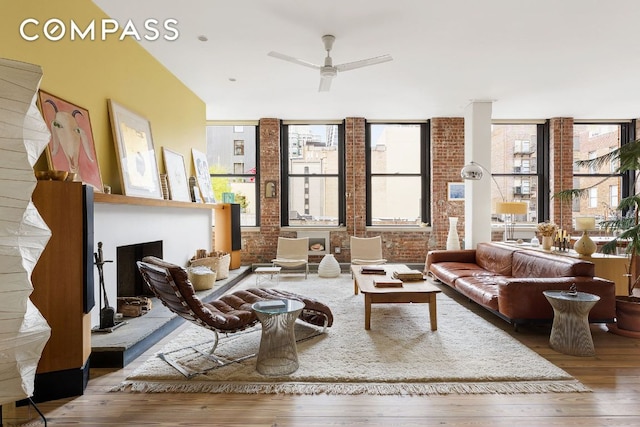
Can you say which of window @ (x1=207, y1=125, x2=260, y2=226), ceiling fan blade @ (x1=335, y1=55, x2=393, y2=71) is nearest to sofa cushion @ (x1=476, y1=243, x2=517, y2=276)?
ceiling fan blade @ (x1=335, y1=55, x2=393, y2=71)

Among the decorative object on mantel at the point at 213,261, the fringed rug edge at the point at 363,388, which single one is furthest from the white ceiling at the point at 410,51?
the fringed rug edge at the point at 363,388

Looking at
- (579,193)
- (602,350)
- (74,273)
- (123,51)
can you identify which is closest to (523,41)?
(579,193)

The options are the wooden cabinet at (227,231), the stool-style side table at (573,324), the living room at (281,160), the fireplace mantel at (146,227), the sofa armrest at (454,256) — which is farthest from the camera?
the wooden cabinet at (227,231)

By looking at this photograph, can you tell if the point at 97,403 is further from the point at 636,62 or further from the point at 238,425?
the point at 636,62

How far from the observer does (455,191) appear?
7.96 m

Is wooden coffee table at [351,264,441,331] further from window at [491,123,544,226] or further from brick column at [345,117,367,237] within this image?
window at [491,123,544,226]

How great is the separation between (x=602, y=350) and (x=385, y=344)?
1926mm

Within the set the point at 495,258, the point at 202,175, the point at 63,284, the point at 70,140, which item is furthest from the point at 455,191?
the point at 63,284

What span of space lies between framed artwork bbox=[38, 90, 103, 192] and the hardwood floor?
5.65 feet

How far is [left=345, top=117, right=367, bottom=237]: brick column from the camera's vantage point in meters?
7.96

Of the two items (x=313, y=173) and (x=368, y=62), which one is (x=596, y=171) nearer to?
(x=313, y=173)

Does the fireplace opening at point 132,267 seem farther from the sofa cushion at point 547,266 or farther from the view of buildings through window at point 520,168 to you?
the view of buildings through window at point 520,168

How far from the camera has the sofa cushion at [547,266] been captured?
372cm

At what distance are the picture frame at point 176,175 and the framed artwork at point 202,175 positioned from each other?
0.50m
